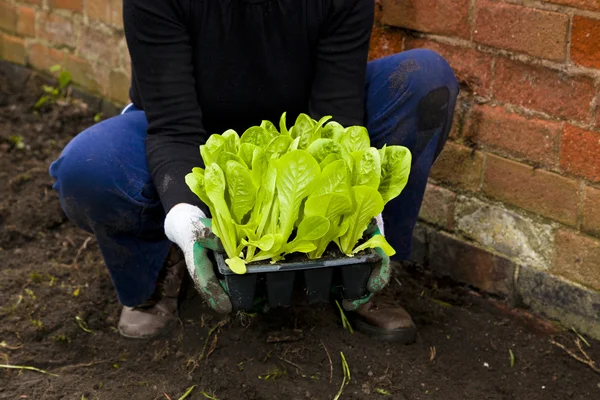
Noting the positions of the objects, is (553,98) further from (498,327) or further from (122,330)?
(122,330)

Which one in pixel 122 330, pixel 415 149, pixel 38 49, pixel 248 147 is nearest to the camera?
pixel 248 147

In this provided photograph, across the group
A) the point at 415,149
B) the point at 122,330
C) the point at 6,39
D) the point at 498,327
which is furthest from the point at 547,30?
the point at 6,39

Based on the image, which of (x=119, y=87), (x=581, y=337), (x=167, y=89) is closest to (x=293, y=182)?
(x=167, y=89)

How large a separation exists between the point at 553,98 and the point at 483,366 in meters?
0.79

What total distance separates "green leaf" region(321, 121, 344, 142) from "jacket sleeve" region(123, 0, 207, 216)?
0.37 meters

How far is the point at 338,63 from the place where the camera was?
2.29 metres

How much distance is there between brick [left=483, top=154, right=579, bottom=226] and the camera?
94.6 inches

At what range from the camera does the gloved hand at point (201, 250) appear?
6.29 ft

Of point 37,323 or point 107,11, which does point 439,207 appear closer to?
point 37,323

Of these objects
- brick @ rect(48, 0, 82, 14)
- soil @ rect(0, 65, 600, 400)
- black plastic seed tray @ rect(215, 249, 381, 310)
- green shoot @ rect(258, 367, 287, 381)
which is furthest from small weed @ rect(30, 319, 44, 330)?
brick @ rect(48, 0, 82, 14)

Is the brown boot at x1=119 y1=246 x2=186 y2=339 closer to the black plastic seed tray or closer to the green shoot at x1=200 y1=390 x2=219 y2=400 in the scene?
the green shoot at x1=200 y1=390 x2=219 y2=400

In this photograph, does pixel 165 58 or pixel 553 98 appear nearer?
pixel 165 58

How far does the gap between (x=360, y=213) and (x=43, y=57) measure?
9.77ft

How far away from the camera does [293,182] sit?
1806 mm
